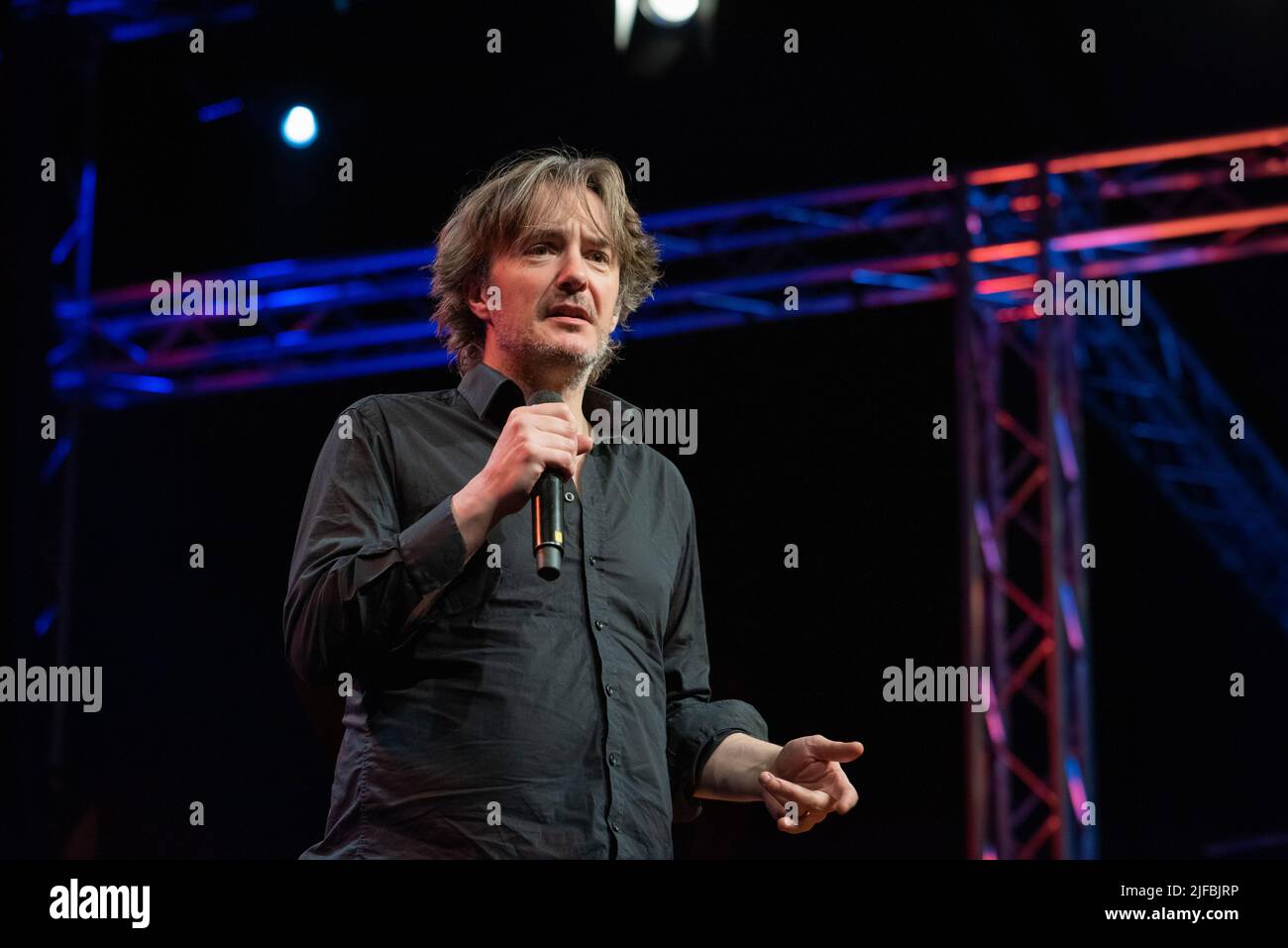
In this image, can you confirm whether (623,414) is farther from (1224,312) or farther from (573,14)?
(1224,312)

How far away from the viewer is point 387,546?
1.68 metres

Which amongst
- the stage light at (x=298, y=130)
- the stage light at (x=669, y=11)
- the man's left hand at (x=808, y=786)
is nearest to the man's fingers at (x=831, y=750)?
the man's left hand at (x=808, y=786)

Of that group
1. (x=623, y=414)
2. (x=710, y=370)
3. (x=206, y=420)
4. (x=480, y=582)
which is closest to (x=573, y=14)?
(x=710, y=370)

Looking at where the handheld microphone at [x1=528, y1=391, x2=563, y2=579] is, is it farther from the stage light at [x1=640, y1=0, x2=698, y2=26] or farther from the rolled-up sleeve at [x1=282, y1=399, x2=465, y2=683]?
the stage light at [x1=640, y1=0, x2=698, y2=26]

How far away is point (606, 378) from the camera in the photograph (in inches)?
173

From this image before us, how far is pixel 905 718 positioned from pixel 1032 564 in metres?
0.97

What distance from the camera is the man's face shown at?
6.59ft

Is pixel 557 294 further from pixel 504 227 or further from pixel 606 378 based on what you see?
pixel 606 378

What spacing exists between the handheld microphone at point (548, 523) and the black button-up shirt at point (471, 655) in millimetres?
96

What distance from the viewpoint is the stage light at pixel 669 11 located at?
4.11 meters

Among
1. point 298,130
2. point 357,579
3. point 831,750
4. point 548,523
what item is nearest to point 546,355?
point 548,523

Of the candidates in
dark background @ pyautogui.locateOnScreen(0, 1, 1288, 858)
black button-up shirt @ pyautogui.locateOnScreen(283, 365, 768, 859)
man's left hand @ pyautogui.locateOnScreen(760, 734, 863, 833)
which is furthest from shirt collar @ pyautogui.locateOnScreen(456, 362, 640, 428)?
dark background @ pyautogui.locateOnScreen(0, 1, 1288, 858)
